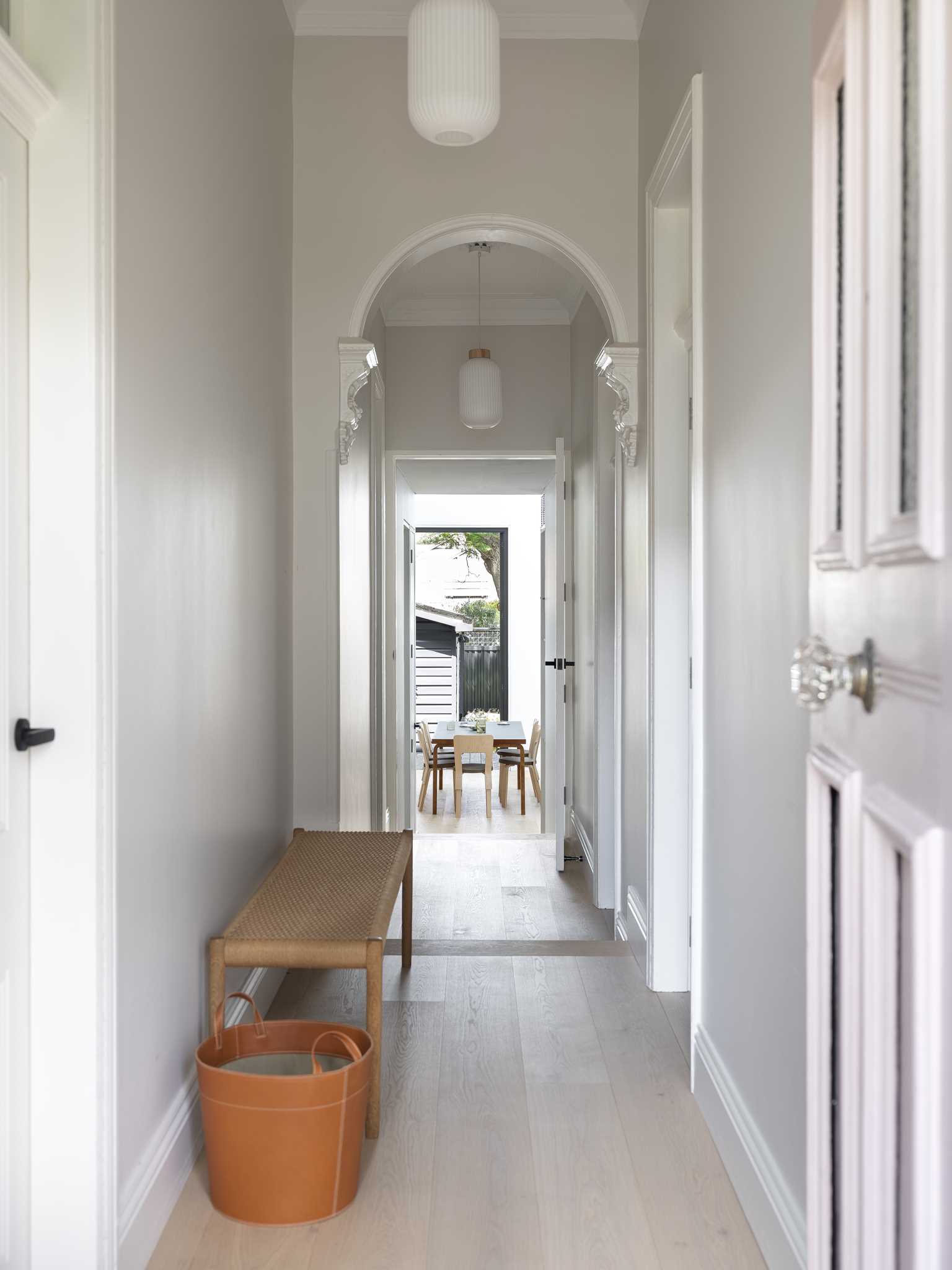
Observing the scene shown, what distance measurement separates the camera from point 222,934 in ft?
7.95

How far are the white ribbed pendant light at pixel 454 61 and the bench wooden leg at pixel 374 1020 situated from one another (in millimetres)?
1948

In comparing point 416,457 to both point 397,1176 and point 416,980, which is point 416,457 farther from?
point 397,1176

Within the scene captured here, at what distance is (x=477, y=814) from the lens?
8297 mm

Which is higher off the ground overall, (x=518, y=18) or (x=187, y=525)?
(x=518, y=18)

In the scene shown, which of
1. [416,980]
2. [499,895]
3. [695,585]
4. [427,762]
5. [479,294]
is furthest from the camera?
[427,762]

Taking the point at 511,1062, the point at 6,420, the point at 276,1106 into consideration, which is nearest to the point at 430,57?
the point at 6,420

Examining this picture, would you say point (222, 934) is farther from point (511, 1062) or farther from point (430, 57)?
point (430, 57)

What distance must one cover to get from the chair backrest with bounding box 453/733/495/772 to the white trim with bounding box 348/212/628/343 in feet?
16.4

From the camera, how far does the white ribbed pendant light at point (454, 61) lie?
250 cm

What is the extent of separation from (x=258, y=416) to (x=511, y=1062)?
6.23 feet

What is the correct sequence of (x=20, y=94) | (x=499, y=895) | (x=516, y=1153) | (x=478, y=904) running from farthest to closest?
(x=499, y=895)
(x=478, y=904)
(x=516, y=1153)
(x=20, y=94)

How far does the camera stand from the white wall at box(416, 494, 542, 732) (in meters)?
11.1

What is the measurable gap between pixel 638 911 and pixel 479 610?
8065mm

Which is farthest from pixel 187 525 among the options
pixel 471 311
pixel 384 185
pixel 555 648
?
pixel 471 311
